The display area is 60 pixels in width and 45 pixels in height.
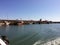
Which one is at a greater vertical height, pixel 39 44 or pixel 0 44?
pixel 0 44

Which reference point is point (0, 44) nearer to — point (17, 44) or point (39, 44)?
point (17, 44)

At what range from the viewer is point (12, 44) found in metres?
16.0

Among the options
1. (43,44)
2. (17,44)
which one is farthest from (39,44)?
(17,44)

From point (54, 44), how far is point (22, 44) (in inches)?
180

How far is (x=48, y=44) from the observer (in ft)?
52.1

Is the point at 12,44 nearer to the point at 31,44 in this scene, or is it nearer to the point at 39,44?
the point at 31,44

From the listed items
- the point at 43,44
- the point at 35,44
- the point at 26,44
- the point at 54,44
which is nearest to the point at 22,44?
the point at 26,44

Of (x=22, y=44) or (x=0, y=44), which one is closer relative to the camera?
(x=0, y=44)

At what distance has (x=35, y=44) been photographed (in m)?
16.1

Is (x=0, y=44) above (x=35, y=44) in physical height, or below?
above

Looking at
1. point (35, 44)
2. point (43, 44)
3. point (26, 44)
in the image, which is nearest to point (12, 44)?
point (26, 44)

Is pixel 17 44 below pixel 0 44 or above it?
below

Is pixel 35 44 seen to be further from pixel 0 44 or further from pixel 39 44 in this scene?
pixel 0 44

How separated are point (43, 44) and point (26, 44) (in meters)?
2.45
